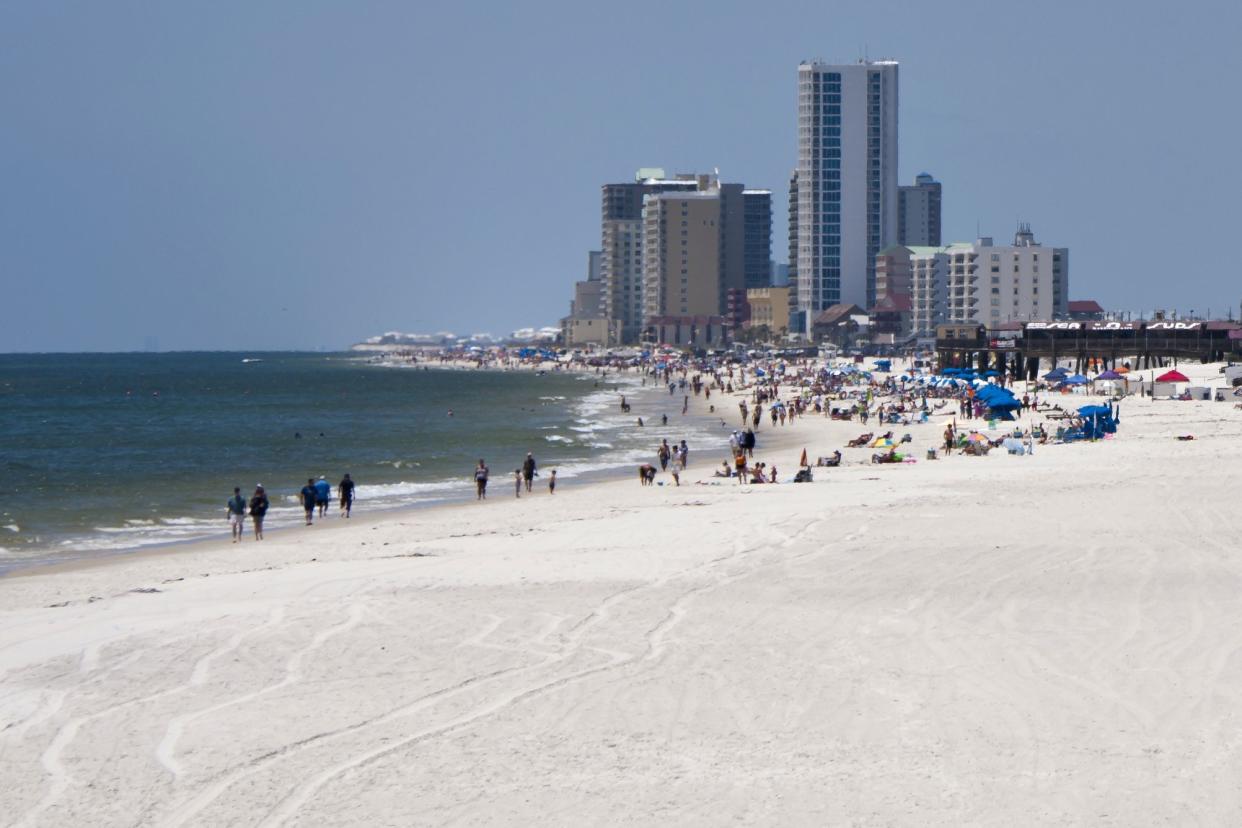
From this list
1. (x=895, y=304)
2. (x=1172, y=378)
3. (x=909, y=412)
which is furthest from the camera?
(x=895, y=304)

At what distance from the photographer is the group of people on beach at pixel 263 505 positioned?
28.1m

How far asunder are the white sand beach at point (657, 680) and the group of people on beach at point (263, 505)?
4451 mm

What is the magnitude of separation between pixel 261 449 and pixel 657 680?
46.9 m

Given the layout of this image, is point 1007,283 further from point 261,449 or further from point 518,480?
point 518,480

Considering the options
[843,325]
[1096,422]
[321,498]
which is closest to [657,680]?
[321,498]

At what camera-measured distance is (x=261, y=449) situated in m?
57.8

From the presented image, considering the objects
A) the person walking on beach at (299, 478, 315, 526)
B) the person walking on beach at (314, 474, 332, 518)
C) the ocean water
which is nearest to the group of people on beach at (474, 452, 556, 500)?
the ocean water

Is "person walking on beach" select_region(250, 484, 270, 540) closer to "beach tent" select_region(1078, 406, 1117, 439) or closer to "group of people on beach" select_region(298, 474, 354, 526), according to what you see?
"group of people on beach" select_region(298, 474, 354, 526)

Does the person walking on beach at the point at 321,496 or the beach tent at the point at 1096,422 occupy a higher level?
the beach tent at the point at 1096,422

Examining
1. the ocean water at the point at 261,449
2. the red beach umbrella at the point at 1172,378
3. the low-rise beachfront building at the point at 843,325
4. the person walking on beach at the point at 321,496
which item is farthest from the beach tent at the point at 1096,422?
the low-rise beachfront building at the point at 843,325

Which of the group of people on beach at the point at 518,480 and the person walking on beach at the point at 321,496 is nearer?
the person walking on beach at the point at 321,496

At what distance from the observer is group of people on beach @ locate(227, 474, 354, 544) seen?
2811 centimetres

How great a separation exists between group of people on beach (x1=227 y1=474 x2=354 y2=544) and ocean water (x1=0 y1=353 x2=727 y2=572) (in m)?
0.50

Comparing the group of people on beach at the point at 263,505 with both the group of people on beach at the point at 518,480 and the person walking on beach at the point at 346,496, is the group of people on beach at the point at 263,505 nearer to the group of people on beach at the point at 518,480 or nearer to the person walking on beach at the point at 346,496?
the person walking on beach at the point at 346,496
